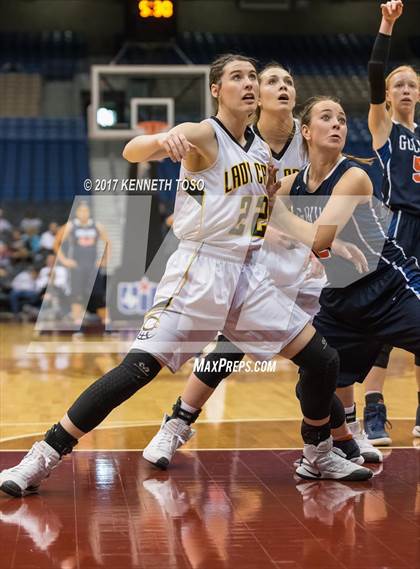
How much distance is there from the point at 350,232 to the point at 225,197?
820mm

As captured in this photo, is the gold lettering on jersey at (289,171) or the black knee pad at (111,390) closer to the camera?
the black knee pad at (111,390)

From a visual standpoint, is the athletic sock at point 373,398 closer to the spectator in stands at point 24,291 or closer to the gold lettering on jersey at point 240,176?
the gold lettering on jersey at point 240,176

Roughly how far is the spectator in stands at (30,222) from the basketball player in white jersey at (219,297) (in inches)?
520

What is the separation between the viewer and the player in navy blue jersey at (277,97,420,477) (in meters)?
4.64

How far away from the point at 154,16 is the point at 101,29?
43.9ft

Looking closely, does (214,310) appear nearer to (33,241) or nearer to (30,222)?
(33,241)

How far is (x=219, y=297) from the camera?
178 inches

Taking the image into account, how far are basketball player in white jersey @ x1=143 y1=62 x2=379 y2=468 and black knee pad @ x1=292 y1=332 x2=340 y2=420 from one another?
49cm

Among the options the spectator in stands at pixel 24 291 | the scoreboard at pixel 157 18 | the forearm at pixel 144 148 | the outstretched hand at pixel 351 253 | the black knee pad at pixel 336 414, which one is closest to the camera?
the forearm at pixel 144 148

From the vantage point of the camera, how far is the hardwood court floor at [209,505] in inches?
141

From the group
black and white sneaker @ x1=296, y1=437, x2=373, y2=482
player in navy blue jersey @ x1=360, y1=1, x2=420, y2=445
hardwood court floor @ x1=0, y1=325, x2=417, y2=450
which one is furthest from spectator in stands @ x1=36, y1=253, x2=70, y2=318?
black and white sneaker @ x1=296, y1=437, x2=373, y2=482

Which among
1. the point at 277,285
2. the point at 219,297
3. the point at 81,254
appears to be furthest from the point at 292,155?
the point at 81,254

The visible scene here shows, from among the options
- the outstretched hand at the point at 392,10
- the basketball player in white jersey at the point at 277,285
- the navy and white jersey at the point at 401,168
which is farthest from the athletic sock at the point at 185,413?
the outstretched hand at the point at 392,10

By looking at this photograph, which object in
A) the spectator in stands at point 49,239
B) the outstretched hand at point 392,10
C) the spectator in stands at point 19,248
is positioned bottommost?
the spectator in stands at point 19,248
